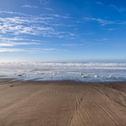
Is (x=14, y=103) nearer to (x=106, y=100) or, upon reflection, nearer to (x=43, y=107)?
(x=43, y=107)

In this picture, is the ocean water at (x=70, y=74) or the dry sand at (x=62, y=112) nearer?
the dry sand at (x=62, y=112)

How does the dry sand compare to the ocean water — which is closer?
the dry sand

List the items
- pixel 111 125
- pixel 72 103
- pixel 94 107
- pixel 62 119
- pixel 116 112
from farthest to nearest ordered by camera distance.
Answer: pixel 72 103
pixel 94 107
pixel 116 112
pixel 62 119
pixel 111 125

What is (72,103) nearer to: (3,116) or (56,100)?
(56,100)

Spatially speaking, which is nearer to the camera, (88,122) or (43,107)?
(88,122)

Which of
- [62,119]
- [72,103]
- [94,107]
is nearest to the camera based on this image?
[62,119]

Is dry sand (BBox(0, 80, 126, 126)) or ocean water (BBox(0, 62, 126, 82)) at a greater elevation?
ocean water (BBox(0, 62, 126, 82))

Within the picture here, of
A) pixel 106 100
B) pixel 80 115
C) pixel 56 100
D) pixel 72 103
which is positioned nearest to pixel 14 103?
pixel 56 100

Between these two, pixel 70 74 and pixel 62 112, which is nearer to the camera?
pixel 62 112

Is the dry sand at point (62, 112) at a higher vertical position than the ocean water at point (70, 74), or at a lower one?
lower

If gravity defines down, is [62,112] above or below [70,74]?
below
